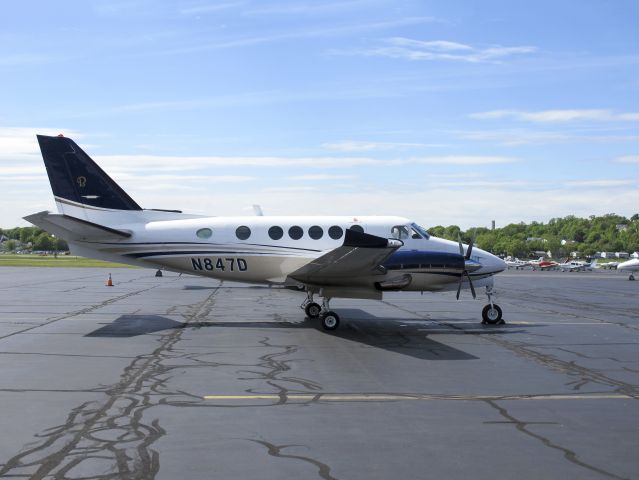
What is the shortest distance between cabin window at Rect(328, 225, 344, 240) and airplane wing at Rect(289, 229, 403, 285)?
2.13 meters

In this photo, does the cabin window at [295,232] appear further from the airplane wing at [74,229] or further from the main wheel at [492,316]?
the main wheel at [492,316]

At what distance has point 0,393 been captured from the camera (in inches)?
391

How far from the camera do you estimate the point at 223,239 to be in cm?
2045

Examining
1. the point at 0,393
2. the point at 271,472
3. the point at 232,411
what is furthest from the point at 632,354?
the point at 0,393

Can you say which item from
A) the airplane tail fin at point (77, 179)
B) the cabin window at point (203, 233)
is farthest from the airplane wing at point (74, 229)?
the cabin window at point (203, 233)

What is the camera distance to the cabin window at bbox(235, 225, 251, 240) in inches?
807

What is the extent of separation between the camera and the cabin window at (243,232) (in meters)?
20.5

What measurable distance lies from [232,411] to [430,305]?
20259 millimetres

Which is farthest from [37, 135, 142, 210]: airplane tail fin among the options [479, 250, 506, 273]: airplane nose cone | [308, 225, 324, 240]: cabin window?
[479, 250, 506, 273]: airplane nose cone

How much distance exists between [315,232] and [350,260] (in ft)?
11.5

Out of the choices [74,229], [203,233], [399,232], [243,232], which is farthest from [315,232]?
[74,229]

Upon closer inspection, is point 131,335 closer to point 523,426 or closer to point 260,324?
point 260,324

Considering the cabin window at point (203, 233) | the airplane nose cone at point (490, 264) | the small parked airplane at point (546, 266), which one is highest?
the cabin window at point (203, 233)

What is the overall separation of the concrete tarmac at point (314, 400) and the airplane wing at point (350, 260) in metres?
1.52
